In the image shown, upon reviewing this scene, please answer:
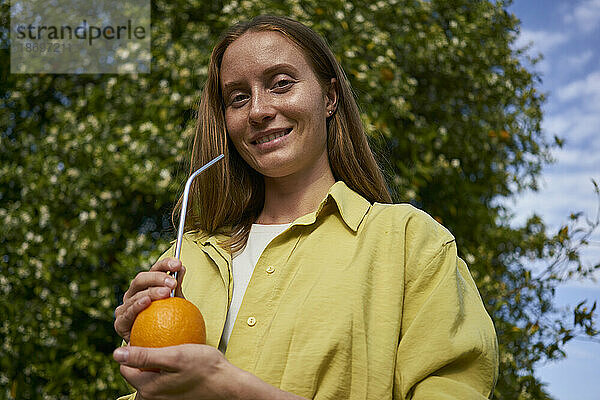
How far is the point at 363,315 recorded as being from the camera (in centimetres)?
113

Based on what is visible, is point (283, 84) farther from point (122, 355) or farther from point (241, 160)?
point (122, 355)

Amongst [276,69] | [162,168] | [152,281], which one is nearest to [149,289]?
[152,281]

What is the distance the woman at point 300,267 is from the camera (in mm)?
1086

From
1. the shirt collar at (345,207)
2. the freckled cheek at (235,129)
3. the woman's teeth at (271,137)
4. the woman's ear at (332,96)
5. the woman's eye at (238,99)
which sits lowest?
the shirt collar at (345,207)

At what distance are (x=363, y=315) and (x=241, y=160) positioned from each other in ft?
2.00

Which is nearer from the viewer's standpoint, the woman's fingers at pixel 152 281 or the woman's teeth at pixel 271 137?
the woman's fingers at pixel 152 281

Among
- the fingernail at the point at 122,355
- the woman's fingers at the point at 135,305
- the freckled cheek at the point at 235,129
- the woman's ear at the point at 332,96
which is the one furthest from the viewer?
the woman's ear at the point at 332,96

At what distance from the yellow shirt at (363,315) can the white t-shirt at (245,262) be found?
24 millimetres

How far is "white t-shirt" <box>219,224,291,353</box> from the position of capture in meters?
1.26

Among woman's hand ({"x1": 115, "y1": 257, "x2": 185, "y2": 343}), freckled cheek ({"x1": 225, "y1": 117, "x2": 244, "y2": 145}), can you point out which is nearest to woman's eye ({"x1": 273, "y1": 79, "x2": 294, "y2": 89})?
freckled cheek ({"x1": 225, "y1": 117, "x2": 244, "y2": 145})

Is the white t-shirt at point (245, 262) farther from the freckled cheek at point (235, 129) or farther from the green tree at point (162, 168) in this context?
the green tree at point (162, 168)

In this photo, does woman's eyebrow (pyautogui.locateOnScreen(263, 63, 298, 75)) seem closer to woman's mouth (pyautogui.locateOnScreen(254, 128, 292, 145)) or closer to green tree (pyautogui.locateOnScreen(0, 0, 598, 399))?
woman's mouth (pyautogui.locateOnScreen(254, 128, 292, 145))

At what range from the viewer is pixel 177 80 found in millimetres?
3217

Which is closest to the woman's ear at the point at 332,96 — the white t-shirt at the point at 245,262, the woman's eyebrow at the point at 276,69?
the woman's eyebrow at the point at 276,69
